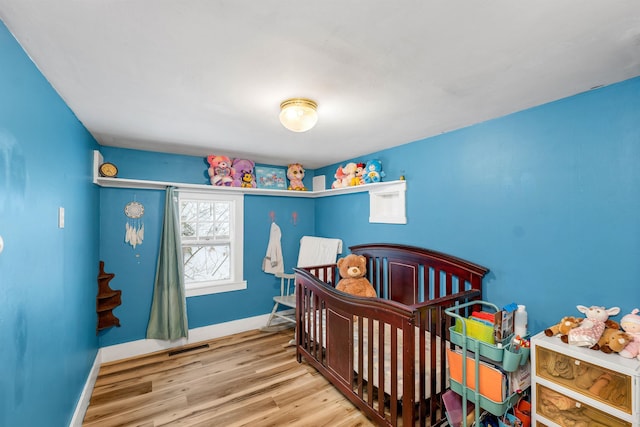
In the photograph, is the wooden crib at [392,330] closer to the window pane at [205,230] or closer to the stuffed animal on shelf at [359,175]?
the stuffed animal on shelf at [359,175]

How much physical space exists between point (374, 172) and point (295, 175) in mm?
1241

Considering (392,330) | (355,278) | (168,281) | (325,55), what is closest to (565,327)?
(392,330)

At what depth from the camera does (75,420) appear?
188cm

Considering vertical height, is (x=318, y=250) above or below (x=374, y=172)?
below

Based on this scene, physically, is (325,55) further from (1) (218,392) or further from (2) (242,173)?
(1) (218,392)

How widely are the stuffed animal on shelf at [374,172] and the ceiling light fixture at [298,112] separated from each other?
1.35m

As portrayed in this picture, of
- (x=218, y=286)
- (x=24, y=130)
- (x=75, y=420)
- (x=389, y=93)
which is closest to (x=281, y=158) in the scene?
(x=218, y=286)

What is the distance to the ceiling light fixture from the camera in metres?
1.77

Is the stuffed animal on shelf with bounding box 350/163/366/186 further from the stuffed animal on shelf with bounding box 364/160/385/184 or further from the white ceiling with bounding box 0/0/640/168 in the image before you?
the white ceiling with bounding box 0/0/640/168

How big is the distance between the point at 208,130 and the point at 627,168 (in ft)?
9.32

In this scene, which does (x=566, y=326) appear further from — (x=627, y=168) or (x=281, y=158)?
Result: (x=281, y=158)

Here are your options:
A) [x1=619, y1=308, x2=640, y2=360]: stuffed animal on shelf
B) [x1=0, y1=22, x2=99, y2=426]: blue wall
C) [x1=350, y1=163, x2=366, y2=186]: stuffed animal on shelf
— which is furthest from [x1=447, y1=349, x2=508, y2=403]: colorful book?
[x1=0, y1=22, x2=99, y2=426]: blue wall

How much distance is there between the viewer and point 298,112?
5.81ft

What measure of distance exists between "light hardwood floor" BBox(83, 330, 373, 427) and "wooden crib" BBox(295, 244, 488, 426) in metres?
0.16
